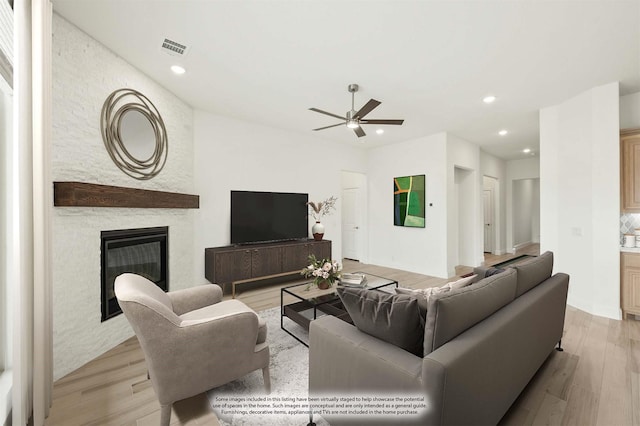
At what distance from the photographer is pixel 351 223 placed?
7.10m

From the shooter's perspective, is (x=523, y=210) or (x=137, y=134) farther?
(x=523, y=210)

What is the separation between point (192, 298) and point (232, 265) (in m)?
1.68

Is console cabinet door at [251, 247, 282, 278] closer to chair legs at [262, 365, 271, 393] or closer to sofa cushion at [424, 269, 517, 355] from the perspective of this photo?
chair legs at [262, 365, 271, 393]

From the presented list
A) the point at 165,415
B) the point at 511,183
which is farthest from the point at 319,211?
the point at 511,183

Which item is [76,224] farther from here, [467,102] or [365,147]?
[365,147]

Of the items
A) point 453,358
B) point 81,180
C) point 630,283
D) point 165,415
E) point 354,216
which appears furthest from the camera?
point 354,216

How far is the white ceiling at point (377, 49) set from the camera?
6.74ft

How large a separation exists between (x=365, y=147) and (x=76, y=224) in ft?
17.9

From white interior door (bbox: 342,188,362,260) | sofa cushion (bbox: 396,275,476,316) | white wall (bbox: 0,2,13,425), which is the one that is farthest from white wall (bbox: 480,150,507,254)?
white wall (bbox: 0,2,13,425)

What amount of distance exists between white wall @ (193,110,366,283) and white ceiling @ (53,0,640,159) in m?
0.65

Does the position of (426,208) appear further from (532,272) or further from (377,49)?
(377,49)

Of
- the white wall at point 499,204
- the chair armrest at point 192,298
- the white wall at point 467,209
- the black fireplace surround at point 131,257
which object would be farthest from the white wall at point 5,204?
the white wall at point 499,204

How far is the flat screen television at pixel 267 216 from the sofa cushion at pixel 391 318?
3264 millimetres

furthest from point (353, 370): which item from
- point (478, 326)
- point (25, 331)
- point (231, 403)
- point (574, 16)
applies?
point (574, 16)
